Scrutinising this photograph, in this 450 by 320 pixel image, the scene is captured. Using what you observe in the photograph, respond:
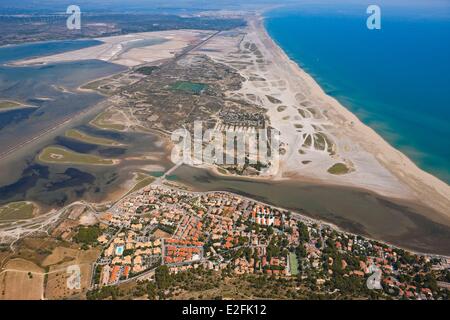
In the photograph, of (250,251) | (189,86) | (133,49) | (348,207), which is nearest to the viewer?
(250,251)

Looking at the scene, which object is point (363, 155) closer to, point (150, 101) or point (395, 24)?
point (150, 101)

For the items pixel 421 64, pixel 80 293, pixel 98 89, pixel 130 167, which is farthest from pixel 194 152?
pixel 421 64

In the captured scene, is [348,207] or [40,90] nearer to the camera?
[348,207]

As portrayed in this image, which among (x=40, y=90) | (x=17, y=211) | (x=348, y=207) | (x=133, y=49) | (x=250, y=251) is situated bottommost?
(x=250, y=251)

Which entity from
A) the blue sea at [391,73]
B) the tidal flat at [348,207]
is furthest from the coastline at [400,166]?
the tidal flat at [348,207]

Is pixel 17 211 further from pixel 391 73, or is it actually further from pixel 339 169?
pixel 391 73

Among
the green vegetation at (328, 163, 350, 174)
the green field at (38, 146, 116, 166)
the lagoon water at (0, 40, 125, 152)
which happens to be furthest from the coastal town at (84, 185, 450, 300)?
the lagoon water at (0, 40, 125, 152)

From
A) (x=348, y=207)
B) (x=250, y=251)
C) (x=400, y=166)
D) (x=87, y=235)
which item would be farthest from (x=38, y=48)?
(x=400, y=166)
